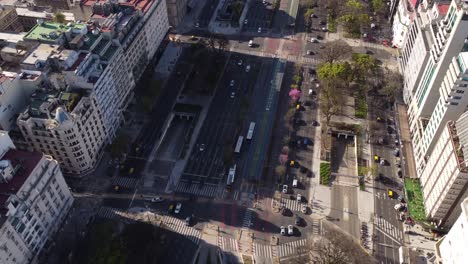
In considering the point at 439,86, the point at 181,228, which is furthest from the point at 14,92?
the point at 439,86

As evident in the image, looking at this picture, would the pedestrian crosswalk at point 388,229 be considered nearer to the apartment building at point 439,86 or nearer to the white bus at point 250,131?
the apartment building at point 439,86

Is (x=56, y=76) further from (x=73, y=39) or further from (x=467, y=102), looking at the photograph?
(x=467, y=102)

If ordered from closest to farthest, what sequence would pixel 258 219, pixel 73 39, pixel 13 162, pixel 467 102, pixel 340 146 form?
1. pixel 13 162
2. pixel 467 102
3. pixel 258 219
4. pixel 73 39
5. pixel 340 146

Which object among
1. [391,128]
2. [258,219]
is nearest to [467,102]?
[391,128]

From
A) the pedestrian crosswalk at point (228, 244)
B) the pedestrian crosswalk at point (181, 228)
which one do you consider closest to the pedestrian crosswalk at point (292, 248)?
the pedestrian crosswalk at point (228, 244)

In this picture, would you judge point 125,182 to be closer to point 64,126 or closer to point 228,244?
point 64,126

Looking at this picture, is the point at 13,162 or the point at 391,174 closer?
the point at 13,162
